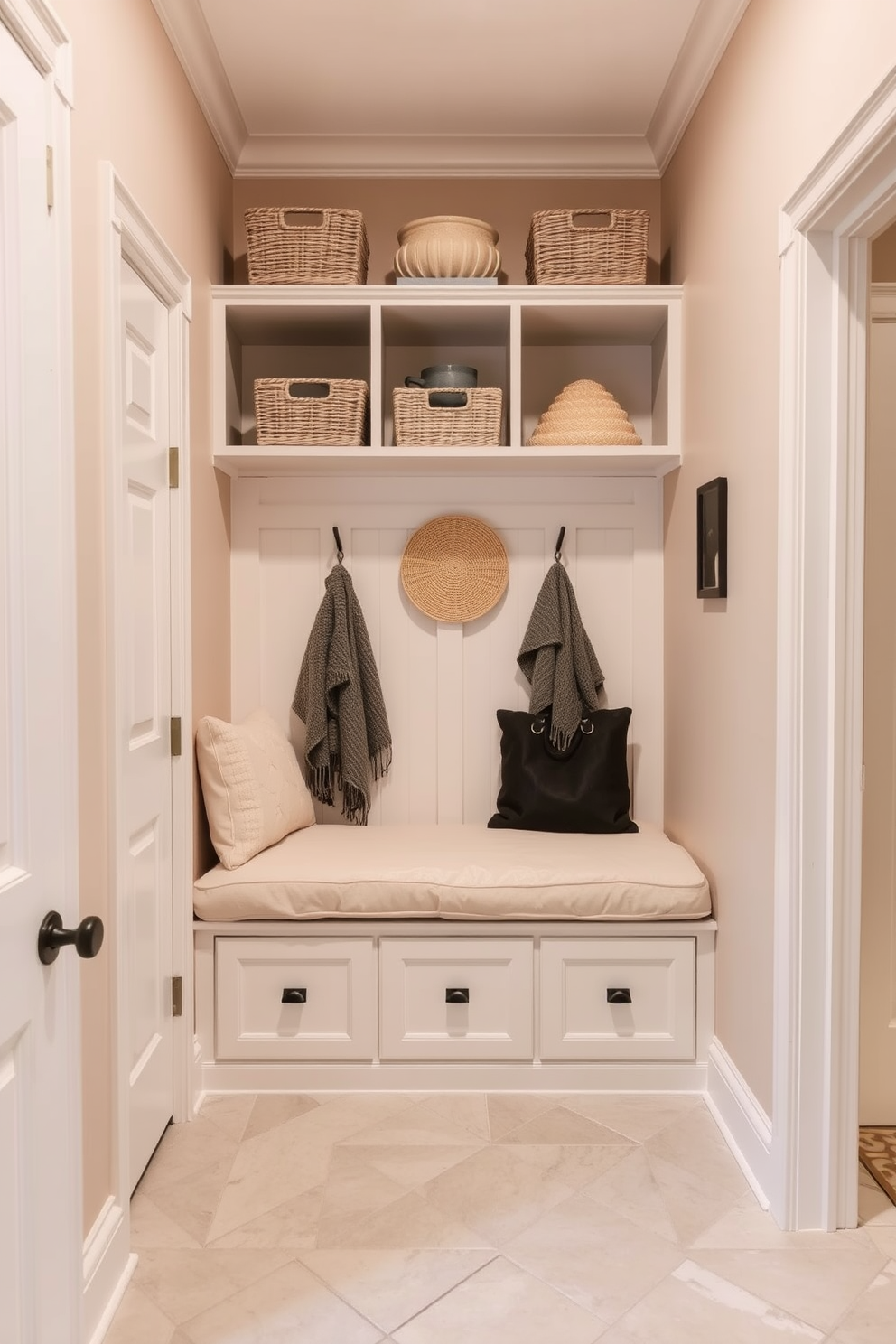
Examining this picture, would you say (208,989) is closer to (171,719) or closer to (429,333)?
(171,719)

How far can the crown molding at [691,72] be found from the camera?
227 cm

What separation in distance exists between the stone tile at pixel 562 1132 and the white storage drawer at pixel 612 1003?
0.18 m

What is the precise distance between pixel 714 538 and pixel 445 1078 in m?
1.59

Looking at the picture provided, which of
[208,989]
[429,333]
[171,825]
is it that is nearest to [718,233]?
[429,333]

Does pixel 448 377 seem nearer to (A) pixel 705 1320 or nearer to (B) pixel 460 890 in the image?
(B) pixel 460 890

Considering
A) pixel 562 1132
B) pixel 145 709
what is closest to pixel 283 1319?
pixel 562 1132

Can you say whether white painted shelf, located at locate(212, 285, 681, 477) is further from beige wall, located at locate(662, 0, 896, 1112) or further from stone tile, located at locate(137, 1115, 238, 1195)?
stone tile, located at locate(137, 1115, 238, 1195)

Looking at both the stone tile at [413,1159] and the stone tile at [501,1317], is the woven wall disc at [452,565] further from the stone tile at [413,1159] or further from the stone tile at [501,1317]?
the stone tile at [501,1317]

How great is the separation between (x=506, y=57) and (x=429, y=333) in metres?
0.78

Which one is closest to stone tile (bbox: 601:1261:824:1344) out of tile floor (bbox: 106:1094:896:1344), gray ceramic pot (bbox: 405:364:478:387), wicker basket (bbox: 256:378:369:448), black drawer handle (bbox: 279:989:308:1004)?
tile floor (bbox: 106:1094:896:1344)

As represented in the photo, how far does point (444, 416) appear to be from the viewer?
280 cm

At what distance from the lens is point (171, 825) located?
7.84ft

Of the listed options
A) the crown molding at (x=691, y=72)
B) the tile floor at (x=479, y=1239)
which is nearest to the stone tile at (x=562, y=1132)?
the tile floor at (x=479, y=1239)

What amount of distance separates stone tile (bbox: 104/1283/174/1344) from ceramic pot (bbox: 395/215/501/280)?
2584mm
